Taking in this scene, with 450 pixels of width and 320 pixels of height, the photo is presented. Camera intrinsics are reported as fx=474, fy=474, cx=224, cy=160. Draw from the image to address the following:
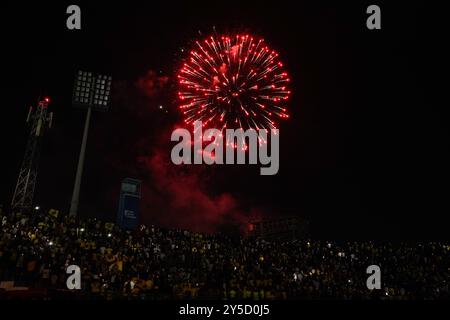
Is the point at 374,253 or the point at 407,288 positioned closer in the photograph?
the point at 407,288

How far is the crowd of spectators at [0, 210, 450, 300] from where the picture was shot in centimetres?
2662

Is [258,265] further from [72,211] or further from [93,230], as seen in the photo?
[72,211]

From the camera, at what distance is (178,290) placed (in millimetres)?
29156

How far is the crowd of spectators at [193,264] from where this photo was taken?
26.6m

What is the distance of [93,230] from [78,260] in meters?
5.56

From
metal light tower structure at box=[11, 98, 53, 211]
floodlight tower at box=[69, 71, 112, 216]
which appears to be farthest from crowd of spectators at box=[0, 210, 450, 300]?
floodlight tower at box=[69, 71, 112, 216]

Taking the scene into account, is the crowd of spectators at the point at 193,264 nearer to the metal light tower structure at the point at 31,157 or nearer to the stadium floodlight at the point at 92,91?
the metal light tower structure at the point at 31,157

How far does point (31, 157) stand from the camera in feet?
145

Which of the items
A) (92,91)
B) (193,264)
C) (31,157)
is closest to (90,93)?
(92,91)

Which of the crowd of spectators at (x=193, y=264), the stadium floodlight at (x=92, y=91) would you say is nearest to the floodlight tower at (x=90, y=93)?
the stadium floodlight at (x=92, y=91)

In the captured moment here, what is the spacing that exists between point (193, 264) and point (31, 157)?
20.1 metres

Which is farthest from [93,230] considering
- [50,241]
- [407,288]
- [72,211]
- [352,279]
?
[407,288]

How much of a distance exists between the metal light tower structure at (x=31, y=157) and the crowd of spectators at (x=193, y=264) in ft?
34.1
